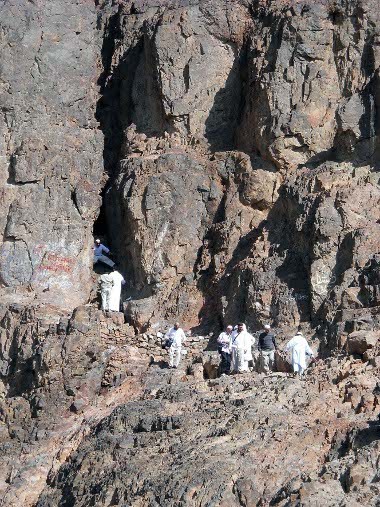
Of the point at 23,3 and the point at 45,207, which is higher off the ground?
the point at 23,3

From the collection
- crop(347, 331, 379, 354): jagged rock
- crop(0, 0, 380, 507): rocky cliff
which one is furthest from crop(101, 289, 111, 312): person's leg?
crop(347, 331, 379, 354): jagged rock

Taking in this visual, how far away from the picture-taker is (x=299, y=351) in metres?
40.8

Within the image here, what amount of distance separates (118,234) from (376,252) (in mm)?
8886

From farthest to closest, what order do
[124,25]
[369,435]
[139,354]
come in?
1. [124,25]
2. [139,354]
3. [369,435]

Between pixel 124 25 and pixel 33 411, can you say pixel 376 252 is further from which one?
pixel 124 25

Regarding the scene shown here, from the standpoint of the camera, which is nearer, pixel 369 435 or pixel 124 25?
pixel 369 435

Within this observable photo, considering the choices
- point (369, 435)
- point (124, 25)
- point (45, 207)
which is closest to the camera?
point (369, 435)

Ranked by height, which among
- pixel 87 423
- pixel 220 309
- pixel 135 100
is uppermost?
pixel 135 100

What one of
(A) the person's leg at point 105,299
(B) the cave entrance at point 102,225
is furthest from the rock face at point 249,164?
(A) the person's leg at point 105,299

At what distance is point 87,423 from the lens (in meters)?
42.2

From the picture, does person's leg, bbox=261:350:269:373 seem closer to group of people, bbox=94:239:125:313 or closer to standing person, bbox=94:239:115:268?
group of people, bbox=94:239:125:313

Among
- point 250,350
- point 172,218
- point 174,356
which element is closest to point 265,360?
point 250,350

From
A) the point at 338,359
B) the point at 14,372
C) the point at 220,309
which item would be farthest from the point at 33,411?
the point at 338,359

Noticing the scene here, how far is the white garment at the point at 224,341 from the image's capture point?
4238 centimetres
